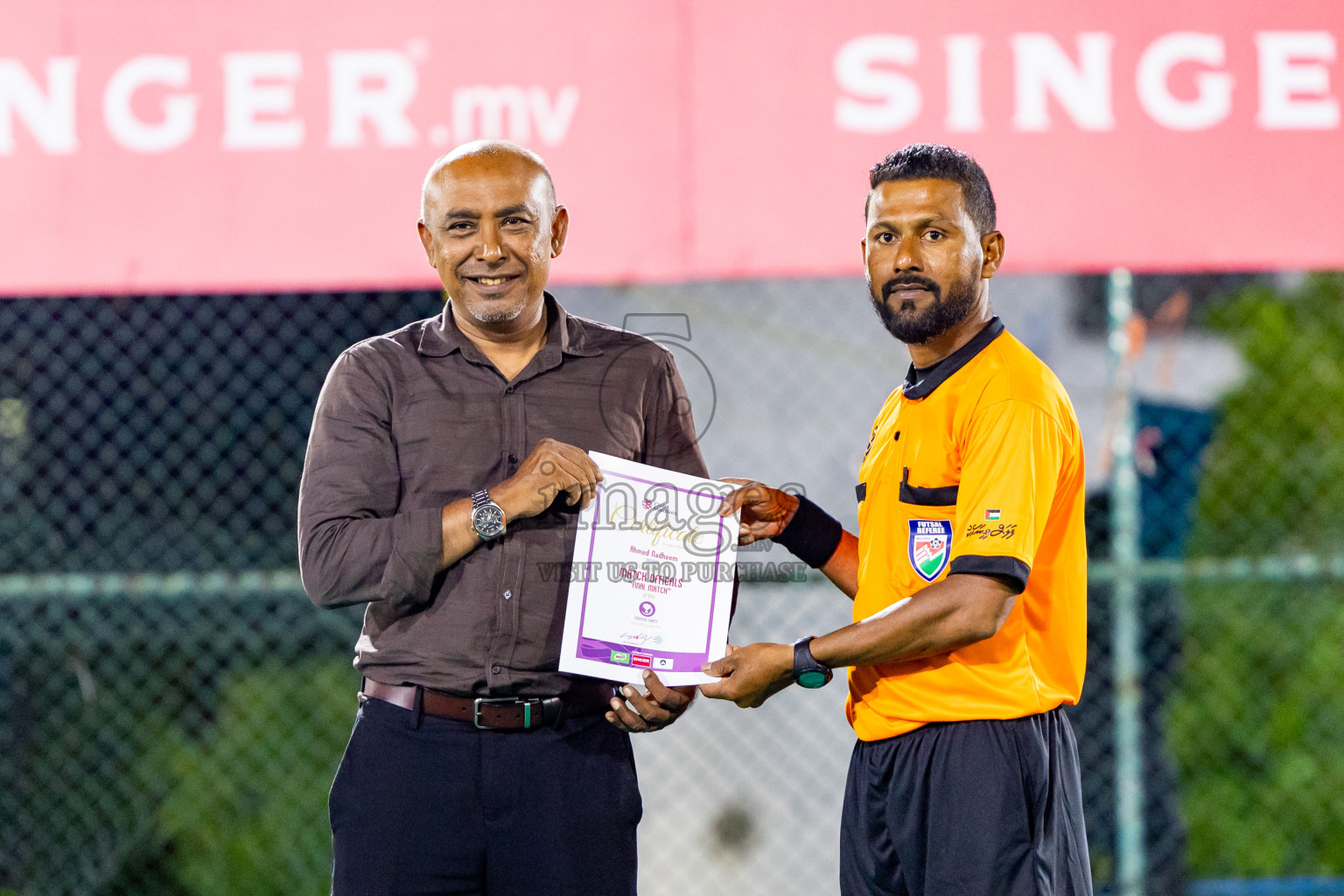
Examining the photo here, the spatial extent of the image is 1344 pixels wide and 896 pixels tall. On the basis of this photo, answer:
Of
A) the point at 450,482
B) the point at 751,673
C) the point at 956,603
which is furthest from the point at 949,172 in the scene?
the point at 450,482

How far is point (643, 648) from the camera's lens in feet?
8.18

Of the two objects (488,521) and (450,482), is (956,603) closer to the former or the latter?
(488,521)

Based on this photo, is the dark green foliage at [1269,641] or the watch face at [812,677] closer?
the watch face at [812,677]

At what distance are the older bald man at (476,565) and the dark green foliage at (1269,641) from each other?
4089 millimetres

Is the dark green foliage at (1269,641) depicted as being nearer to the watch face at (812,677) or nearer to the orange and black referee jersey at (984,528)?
the orange and black referee jersey at (984,528)

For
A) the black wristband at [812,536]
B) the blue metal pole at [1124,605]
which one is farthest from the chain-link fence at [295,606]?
the black wristband at [812,536]

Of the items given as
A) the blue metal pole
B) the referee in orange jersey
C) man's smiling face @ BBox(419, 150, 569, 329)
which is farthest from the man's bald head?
the blue metal pole

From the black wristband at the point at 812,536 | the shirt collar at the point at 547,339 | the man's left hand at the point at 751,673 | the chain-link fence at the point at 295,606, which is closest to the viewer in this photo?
the man's left hand at the point at 751,673

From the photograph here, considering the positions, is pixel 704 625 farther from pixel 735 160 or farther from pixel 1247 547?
pixel 1247 547

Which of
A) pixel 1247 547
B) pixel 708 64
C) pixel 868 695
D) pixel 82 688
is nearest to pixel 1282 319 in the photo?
pixel 1247 547

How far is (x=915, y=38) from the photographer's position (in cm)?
384

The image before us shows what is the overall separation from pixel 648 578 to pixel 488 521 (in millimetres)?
370

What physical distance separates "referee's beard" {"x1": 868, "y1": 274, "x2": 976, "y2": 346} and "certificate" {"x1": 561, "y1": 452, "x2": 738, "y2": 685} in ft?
1.65

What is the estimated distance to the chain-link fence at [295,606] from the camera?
14.9 ft
